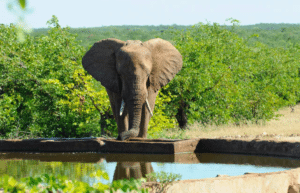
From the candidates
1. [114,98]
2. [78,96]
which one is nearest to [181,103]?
[78,96]

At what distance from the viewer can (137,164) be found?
7340 millimetres

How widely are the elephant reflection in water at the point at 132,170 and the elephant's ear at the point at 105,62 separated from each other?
3.03m

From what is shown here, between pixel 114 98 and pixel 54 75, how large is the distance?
5.67 meters

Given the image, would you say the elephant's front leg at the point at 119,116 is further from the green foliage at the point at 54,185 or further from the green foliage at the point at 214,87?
the green foliage at the point at 54,185

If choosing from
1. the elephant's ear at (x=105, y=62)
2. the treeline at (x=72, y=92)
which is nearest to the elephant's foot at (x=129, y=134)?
the elephant's ear at (x=105, y=62)

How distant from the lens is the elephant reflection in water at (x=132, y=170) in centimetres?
613

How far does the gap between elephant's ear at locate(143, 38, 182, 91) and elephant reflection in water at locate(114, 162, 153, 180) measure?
3098 mm

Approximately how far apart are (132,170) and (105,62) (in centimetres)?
440

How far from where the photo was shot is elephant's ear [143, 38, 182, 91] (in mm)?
10211

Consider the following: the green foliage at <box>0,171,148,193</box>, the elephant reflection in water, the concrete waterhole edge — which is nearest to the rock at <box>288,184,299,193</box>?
the elephant reflection in water

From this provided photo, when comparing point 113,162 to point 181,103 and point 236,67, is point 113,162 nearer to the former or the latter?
point 181,103

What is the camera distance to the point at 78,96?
14.9 m

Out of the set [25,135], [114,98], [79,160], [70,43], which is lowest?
[25,135]

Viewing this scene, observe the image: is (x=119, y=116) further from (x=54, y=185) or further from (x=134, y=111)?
(x=54, y=185)
